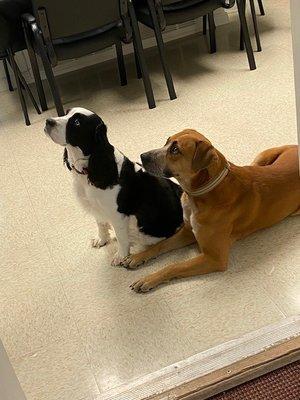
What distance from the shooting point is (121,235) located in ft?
6.99

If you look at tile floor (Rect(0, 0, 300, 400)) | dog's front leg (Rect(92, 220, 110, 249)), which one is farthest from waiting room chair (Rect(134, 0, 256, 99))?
dog's front leg (Rect(92, 220, 110, 249))

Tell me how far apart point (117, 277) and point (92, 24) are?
5.76 ft

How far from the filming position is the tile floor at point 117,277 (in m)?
1.82

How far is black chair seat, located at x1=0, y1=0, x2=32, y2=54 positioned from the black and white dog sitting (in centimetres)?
172

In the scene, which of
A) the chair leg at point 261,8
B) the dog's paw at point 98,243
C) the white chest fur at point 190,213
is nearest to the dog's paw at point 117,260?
the dog's paw at point 98,243

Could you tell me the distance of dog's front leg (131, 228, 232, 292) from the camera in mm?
2033

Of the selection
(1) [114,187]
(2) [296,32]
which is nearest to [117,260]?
(1) [114,187]

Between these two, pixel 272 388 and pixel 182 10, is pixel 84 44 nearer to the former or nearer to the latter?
pixel 182 10

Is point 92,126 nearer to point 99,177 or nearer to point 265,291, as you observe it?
point 99,177

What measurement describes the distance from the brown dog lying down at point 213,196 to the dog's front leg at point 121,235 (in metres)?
0.03

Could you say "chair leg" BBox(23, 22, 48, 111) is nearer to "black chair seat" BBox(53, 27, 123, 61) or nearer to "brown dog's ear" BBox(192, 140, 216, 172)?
"black chair seat" BBox(53, 27, 123, 61)

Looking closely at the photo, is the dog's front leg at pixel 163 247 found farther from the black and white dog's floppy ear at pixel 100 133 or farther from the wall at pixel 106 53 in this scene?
the wall at pixel 106 53

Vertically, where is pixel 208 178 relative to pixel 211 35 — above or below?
above

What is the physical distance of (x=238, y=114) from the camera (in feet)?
10.5
